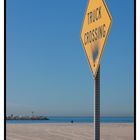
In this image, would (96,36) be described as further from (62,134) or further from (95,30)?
(62,134)

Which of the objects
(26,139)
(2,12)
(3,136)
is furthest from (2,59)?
(26,139)

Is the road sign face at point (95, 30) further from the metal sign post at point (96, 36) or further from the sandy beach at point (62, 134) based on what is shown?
the sandy beach at point (62, 134)

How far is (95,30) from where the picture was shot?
10.7 ft

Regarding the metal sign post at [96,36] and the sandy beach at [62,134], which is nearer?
the metal sign post at [96,36]

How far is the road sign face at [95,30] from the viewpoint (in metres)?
3.13

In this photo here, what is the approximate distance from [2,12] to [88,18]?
4.77 feet

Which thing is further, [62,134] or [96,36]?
[62,134]

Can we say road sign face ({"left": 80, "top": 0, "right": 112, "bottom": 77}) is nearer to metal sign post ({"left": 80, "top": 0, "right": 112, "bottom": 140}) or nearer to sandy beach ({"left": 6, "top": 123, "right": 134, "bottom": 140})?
metal sign post ({"left": 80, "top": 0, "right": 112, "bottom": 140})

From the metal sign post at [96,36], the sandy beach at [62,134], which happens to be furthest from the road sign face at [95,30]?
the sandy beach at [62,134]

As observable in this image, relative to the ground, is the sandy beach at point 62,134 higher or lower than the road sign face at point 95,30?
lower

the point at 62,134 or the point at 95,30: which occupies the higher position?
the point at 95,30

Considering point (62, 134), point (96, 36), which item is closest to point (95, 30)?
point (96, 36)

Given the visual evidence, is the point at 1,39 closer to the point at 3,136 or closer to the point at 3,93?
the point at 3,93

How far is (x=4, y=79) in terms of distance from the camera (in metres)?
4.40
